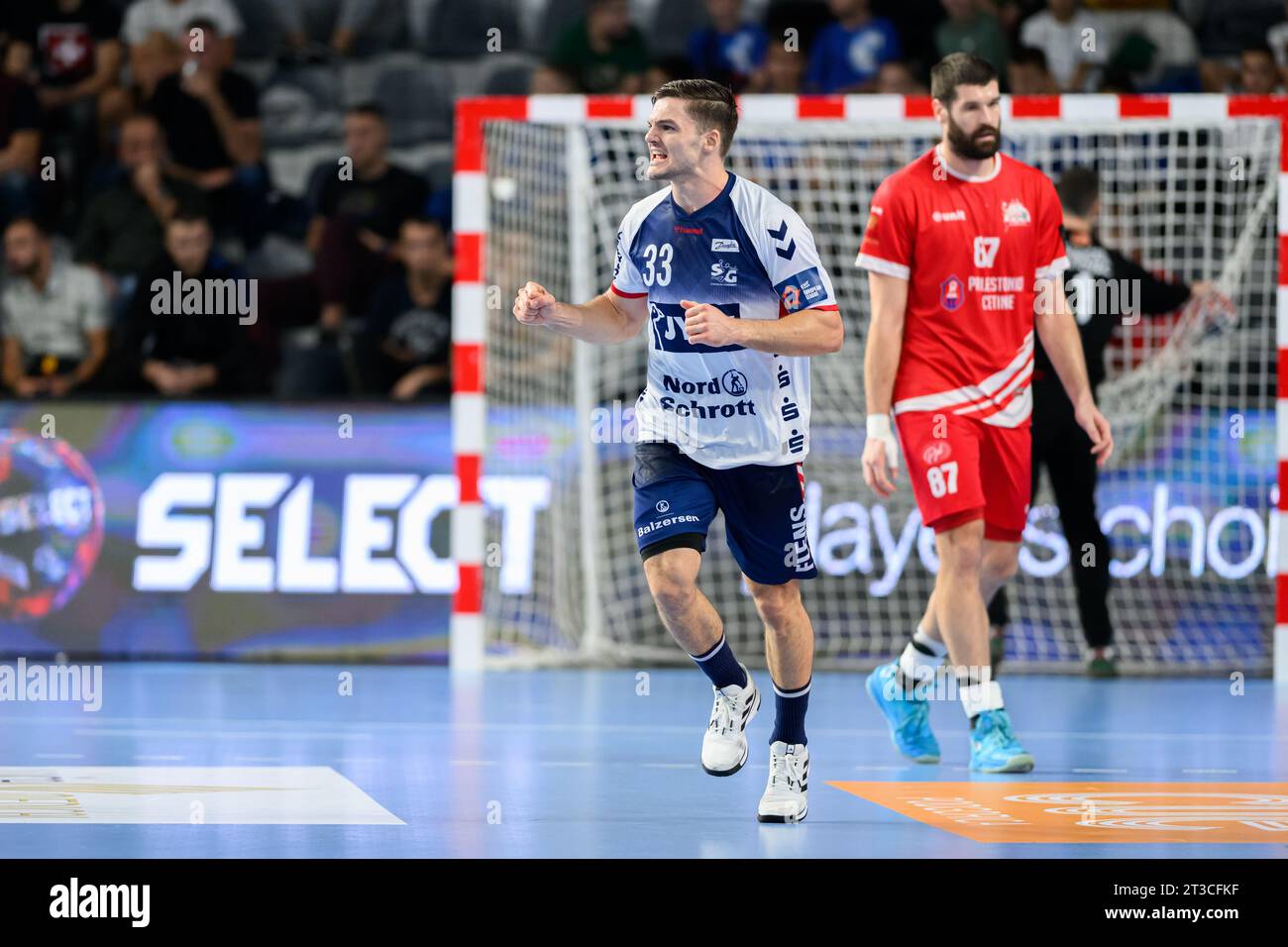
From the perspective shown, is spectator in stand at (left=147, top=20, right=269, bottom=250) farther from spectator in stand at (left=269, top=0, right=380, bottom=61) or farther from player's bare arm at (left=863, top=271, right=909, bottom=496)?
player's bare arm at (left=863, top=271, right=909, bottom=496)

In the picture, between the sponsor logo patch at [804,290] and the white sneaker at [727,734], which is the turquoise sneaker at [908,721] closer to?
the white sneaker at [727,734]

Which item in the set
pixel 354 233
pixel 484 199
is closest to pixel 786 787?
pixel 484 199

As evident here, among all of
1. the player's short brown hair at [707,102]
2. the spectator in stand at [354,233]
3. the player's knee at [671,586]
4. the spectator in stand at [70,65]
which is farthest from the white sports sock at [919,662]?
the spectator in stand at [70,65]

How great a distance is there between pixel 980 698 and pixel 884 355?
1346mm

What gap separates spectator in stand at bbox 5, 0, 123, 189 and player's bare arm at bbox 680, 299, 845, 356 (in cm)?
986

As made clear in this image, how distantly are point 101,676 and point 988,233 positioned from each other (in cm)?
589

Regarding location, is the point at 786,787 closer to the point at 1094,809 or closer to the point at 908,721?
the point at 1094,809

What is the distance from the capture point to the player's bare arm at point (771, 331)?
563 centimetres

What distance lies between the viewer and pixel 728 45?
14.7m

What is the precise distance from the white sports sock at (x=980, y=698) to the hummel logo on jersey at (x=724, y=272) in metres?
1.99

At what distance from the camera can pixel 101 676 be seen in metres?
10.7

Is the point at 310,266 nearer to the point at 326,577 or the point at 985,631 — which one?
the point at 326,577
